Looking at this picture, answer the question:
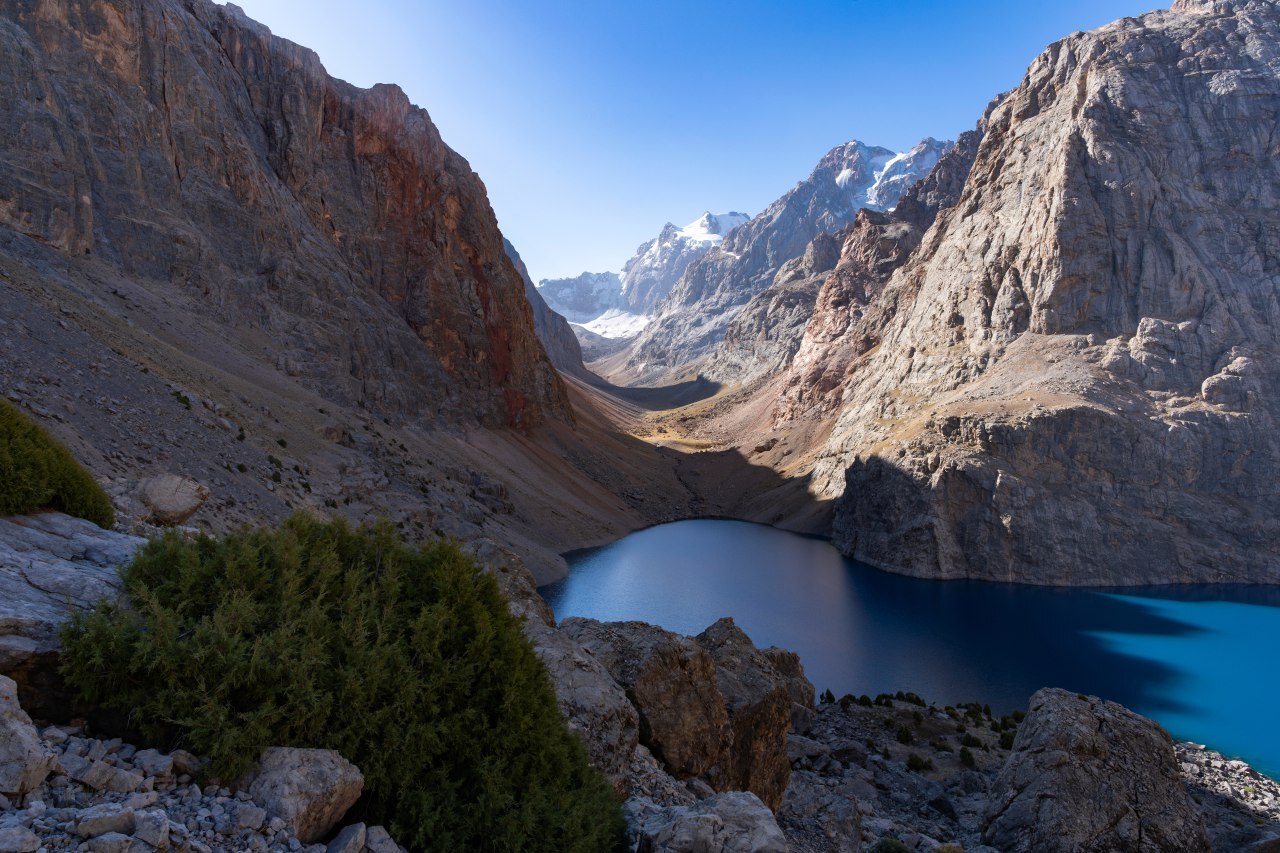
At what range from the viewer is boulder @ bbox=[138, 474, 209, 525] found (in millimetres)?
17203

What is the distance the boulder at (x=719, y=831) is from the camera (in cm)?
833

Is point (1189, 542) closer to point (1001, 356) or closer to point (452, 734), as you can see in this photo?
point (1001, 356)

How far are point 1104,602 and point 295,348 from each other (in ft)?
225

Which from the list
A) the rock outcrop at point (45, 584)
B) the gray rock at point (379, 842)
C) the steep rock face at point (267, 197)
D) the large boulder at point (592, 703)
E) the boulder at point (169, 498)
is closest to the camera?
the rock outcrop at point (45, 584)

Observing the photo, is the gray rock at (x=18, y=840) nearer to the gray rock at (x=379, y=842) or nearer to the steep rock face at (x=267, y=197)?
the gray rock at (x=379, y=842)

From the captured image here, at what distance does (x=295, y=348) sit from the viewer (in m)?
56.6

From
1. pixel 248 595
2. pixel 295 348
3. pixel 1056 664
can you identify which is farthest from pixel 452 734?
pixel 295 348

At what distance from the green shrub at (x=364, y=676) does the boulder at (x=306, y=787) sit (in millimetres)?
193

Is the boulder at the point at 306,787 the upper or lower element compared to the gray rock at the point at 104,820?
lower

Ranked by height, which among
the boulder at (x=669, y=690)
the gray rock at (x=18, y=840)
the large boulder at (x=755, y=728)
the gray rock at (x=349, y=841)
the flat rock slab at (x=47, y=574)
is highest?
the flat rock slab at (x=47, y=574)

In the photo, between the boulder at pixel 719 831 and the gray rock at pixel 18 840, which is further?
the boulder at pixel 719 831

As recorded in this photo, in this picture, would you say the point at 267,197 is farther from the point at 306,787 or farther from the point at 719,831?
the point at 719,831

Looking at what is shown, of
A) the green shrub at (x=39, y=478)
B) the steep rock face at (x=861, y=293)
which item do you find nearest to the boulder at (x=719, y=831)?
the green shrub at (x=39, y=478)

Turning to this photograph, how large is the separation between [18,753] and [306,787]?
2.25 m
